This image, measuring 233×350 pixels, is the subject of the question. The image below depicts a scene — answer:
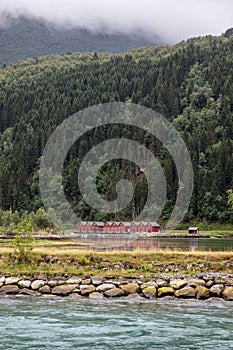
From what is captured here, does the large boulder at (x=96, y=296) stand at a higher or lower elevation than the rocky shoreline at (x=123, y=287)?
lower

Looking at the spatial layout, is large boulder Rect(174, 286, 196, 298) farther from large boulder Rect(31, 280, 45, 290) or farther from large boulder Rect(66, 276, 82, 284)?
large boulder Rect(31, 280, 45, 290)

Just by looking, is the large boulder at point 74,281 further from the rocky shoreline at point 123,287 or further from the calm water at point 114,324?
the calm water at point 114,324

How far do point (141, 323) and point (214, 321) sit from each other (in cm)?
395

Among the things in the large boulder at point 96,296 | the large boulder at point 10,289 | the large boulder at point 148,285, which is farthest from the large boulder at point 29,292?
the large boulder at point 148,285

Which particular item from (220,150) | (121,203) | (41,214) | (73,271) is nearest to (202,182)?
(220,150)

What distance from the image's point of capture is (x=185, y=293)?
3522 centimetres

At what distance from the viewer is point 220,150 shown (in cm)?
18038

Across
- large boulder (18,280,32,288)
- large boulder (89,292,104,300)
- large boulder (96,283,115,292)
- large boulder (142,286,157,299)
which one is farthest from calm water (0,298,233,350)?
large boulder (18,280,32,288)

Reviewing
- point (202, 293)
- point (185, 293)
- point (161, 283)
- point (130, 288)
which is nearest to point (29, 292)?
point (130, 288)

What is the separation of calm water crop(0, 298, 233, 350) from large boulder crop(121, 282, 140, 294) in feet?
7.41

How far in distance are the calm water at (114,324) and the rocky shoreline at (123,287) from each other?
1.47 metres

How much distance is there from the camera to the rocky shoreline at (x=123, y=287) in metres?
35.3

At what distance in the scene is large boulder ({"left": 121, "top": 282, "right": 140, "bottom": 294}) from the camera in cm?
3573

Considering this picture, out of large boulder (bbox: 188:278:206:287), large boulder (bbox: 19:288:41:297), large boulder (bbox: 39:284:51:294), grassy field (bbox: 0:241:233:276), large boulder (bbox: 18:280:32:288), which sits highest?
grassy field (bbox: 0:241:233:276)
